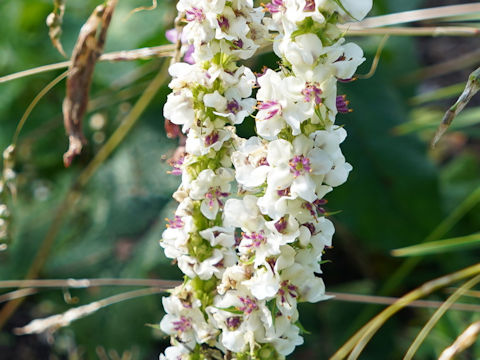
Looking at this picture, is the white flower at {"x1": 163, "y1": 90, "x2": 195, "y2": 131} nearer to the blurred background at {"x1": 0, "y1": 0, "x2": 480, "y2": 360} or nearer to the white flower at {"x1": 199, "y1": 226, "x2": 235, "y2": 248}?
the white flower at {"x1": 199, "y1": 226, "x2": 235, "y2": 248}

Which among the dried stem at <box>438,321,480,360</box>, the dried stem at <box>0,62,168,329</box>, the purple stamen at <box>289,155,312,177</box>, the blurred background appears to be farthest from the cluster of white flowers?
the blurred background

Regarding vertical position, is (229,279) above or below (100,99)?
above

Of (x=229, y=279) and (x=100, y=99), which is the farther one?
(x=100, y=99)

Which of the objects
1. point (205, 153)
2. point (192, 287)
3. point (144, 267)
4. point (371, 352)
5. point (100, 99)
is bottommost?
point (371, 352)

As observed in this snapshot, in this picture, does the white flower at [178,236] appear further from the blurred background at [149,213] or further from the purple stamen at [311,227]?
the blurred background at [149,213]

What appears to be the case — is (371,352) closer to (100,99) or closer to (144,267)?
(144,267)

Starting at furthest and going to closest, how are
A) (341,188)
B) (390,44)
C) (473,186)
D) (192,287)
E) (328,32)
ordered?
(390,44) < (473,186) < (341,188) < (192,287) < (328,32)

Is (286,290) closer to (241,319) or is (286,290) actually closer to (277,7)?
(241,319)

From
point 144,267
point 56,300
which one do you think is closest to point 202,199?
point 144,267
